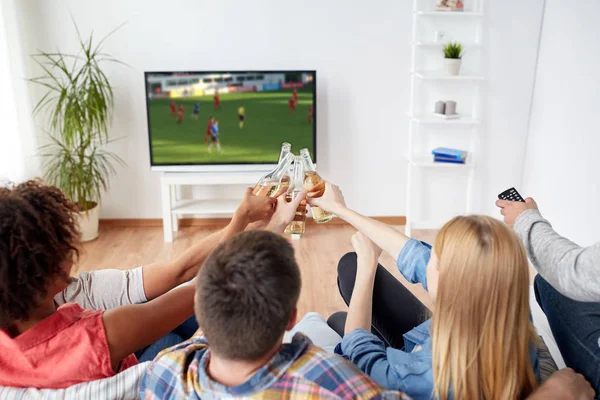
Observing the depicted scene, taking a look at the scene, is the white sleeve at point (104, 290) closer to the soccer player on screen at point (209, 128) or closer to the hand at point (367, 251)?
the hand at point (367, 251)

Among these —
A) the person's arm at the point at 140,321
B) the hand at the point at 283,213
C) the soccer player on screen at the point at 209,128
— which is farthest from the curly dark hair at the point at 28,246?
the soccer player on screen at the point at 209,128

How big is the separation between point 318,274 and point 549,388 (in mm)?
2418

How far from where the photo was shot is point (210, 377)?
3.31ft

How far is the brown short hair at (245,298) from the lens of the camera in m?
0.93

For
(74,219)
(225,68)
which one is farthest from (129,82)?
(74,219)

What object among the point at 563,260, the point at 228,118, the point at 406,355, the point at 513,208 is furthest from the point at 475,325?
the point at 228,118

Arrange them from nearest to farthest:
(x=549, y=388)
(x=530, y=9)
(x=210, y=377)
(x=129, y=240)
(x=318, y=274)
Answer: (x=210, y=377) → (x=549, y=388) → (x=318, y=274) → (x=530, y=9) → (x=129, y=240)

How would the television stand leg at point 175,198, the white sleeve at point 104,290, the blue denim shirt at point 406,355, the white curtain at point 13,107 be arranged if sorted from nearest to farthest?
the blue denim shirt at point 406,355, the white sleeve at point 104,290, the white curtain at point 13,107, the television stand leg at point 175,198

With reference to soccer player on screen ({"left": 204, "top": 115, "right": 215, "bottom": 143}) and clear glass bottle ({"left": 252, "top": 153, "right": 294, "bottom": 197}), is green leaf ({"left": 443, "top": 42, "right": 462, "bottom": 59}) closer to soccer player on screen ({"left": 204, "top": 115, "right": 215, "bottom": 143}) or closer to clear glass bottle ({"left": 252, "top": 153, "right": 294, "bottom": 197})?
soccer player on screen ({"left": 204, "top": 115, "right": 215, "bottom": 143})

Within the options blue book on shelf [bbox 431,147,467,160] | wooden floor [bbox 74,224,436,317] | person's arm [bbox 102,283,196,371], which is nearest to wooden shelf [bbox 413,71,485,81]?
blue book on shelf [bbox 431,147,467,160]

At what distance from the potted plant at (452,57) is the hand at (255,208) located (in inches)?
102

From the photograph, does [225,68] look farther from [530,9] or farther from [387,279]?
[387,279]

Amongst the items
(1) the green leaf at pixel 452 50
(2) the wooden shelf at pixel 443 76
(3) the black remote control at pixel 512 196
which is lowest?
(3) the black remote control at pixel 512 196

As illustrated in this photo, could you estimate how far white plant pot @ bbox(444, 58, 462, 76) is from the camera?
3805 millimetres
